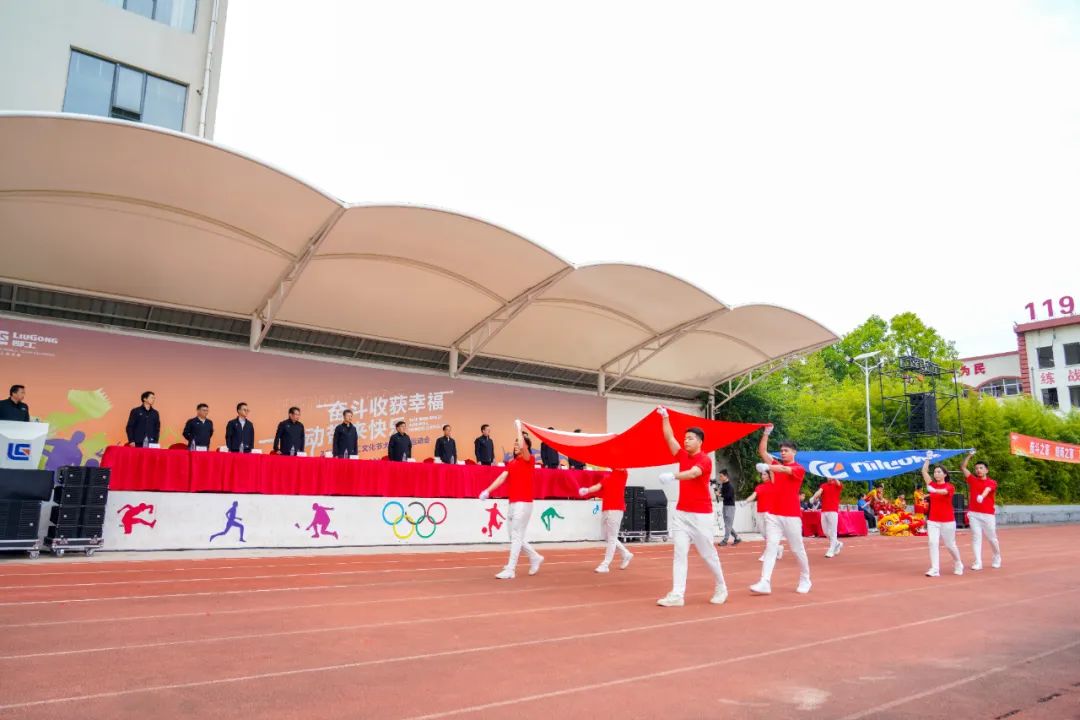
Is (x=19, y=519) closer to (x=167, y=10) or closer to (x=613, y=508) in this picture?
(x=613, y=508)

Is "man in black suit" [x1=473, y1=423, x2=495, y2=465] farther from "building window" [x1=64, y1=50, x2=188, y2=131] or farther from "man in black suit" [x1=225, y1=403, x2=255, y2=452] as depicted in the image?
"building window" [x1=64, y1=50, x2=188, y2=131]

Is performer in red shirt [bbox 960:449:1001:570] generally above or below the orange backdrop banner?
below

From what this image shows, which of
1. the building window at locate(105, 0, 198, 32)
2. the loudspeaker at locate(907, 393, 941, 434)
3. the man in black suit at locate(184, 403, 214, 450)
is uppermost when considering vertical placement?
the building window at locate(105, 0, 198, 32)

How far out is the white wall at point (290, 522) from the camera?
438 inches

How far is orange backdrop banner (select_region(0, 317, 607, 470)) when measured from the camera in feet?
45.3

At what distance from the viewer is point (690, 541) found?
300 inches

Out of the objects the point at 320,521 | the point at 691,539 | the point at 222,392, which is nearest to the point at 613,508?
the point at 691,539

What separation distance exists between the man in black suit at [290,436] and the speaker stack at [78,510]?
172 inches

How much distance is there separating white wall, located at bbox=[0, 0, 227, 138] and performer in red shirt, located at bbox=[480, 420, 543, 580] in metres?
14.1

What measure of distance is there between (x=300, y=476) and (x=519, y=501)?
5.31m

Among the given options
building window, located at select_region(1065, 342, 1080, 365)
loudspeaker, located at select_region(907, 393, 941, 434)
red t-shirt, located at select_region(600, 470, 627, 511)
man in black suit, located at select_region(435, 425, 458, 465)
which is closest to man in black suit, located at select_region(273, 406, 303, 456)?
man in black suit, located at select_region(435, 425, 458, 465)

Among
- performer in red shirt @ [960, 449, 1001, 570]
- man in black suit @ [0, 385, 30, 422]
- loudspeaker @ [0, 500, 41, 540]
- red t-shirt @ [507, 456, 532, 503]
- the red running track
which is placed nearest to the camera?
the red running track

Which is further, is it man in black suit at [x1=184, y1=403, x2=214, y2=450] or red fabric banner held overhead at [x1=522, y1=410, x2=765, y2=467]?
man in black suit at [x1=184, y1=403, x2=214, y2=450]

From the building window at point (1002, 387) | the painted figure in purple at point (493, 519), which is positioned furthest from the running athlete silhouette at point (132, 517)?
the building window at point (1002, 387)
